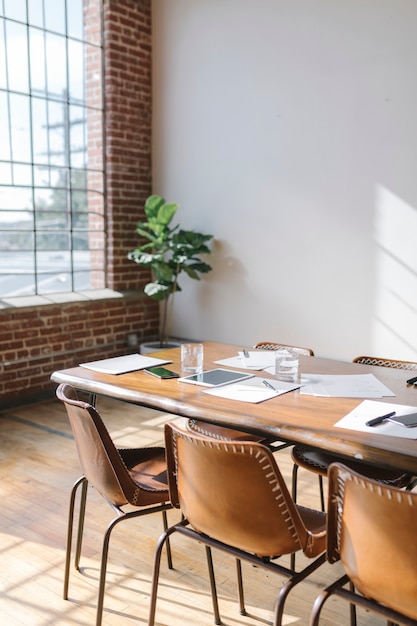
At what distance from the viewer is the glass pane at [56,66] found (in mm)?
5305

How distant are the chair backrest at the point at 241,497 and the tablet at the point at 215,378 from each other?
1.79ft

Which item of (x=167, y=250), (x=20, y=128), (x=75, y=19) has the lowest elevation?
(x=167, y=250)

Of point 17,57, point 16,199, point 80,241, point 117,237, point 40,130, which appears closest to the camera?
point 17,57

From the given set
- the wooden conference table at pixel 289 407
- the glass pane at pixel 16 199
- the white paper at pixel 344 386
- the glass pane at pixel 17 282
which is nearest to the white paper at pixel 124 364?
the wooden conference table at pixel 289 407

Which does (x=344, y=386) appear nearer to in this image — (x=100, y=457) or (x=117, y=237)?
(x=100, y=457)

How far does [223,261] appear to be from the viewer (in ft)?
18.5

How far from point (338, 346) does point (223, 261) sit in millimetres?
1379

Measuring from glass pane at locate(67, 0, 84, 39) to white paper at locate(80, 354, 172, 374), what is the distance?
3.88m

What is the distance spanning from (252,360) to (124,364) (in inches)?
23.8

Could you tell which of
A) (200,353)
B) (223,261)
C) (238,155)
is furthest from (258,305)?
(200,353)

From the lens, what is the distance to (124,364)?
274 centimetres

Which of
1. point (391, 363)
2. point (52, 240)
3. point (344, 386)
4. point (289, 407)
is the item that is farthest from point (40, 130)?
point (289, 407)

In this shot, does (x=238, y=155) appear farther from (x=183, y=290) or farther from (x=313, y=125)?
(x=183, y=290)

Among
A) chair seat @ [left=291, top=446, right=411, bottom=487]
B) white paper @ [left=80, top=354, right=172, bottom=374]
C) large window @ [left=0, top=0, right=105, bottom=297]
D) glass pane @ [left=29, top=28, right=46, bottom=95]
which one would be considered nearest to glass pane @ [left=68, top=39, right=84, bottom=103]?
large window @ [left=0, top=0, right=105, bottom=297]
